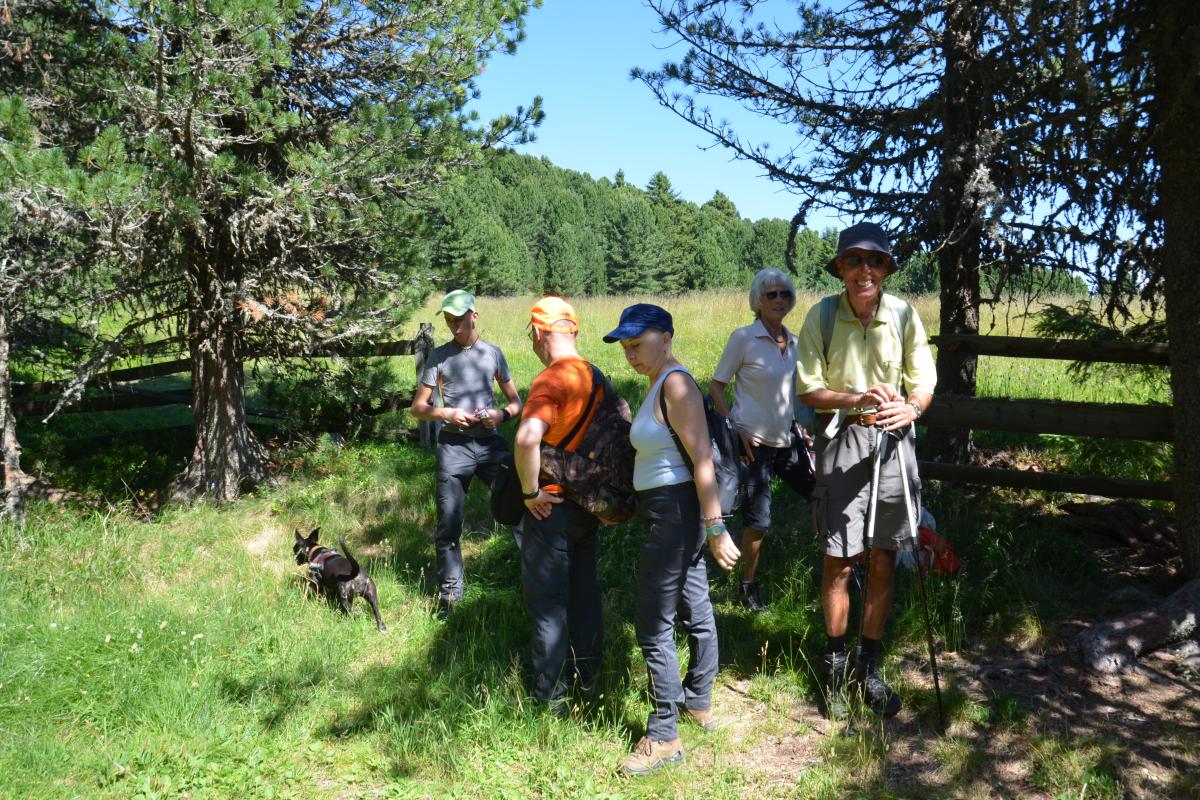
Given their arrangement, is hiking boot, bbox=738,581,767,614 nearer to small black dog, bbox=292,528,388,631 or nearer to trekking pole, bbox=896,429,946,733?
trekking pole, bbox=896,429,946,733

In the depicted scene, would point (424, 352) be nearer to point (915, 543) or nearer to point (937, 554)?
point (937, 554)

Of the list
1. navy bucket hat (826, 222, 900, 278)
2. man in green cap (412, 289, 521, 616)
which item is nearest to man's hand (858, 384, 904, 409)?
navy bucket hat (826, 222, 900, 278)

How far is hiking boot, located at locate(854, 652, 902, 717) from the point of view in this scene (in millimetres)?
3838

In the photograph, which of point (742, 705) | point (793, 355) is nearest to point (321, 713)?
point (742, 705)

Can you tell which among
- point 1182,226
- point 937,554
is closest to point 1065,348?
point 1182,226

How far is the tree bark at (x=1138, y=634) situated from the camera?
160 inches

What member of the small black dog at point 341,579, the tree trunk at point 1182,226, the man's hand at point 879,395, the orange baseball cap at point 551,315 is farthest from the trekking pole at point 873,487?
the small black dog at point 341,579

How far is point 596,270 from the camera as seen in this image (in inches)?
3132

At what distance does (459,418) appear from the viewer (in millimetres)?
5000

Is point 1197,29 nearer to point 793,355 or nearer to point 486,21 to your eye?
point 793,355

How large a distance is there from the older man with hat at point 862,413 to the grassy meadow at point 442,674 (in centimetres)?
51

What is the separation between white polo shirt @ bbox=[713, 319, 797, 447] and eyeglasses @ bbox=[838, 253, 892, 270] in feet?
3.75

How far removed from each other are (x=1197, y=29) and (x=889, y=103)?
2423 mm

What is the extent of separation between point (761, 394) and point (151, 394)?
7196mm
